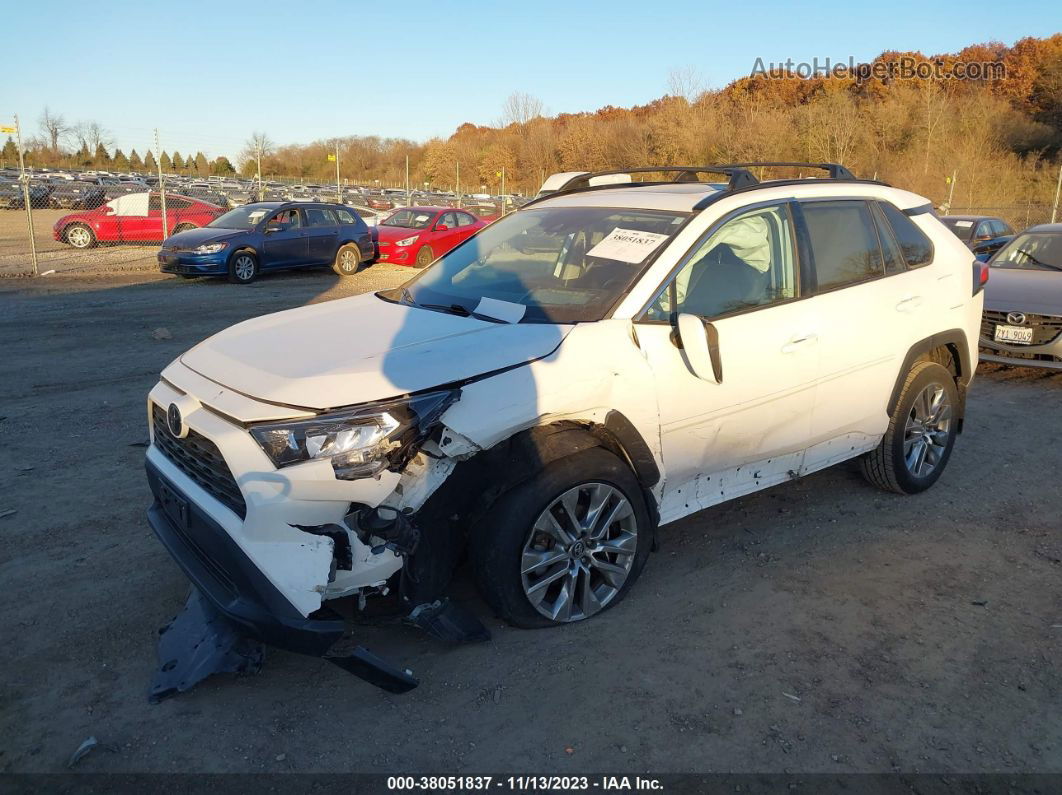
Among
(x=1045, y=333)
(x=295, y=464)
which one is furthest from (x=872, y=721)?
(x=1045, y=333)

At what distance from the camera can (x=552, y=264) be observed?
4.21 metres

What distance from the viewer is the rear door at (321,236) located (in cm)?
1703

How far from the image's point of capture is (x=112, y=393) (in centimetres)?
741

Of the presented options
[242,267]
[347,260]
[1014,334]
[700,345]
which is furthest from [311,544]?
[347,260]

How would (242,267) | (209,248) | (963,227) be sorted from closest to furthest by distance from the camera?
(209,248), (242,267), (963,227)

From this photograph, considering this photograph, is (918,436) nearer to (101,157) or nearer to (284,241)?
(284,241)

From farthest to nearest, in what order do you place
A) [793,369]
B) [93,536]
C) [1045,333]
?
1. [1045,333]
2. [93,536]
3. [793,369]

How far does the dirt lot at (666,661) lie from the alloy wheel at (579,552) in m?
0.13

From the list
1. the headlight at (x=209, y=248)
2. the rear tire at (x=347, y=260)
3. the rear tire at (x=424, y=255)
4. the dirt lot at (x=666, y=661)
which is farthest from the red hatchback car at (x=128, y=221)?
the dirt lot at (x=666, y=661)

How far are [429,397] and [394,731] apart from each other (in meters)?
1.24

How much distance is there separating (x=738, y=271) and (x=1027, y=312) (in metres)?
5.79

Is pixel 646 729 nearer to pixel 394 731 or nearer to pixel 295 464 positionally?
pixel 394 731

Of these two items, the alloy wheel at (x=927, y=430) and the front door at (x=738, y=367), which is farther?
the alloy wheel at (x=927, y=430)

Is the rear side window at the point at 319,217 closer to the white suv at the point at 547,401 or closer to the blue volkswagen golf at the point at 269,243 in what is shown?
the blue volkswagen golf at the point at 269,243
